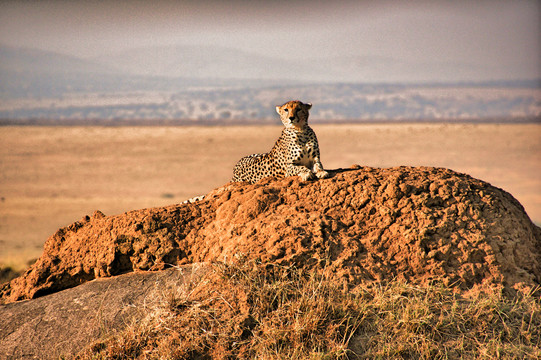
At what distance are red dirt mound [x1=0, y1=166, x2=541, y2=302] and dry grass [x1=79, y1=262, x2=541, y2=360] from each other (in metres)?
0.24

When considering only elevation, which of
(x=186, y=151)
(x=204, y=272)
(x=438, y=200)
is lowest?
(x=186, y=151)

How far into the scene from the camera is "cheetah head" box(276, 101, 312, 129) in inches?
276

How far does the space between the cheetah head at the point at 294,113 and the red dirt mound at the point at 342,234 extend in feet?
3.00

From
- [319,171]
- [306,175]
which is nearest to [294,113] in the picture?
[319,171]

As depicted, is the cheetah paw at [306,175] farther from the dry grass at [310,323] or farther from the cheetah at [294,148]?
the dry grass at [310,323]

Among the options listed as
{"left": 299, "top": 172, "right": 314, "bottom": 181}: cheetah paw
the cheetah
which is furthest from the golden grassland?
{"left": 299, "top": 172, "right": 314, "bottom": 181}: cheetah paw

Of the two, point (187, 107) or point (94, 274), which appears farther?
point (187, 107)

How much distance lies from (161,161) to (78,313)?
107 feet

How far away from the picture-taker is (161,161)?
37438 millimetres

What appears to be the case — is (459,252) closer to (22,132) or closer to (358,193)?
(358,193)

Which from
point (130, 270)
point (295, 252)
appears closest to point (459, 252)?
point (295, 252)

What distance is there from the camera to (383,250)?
5547 mm

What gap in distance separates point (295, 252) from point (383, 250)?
84 centimetres

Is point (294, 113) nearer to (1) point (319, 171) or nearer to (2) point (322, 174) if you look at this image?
(1) point (319, 171)
